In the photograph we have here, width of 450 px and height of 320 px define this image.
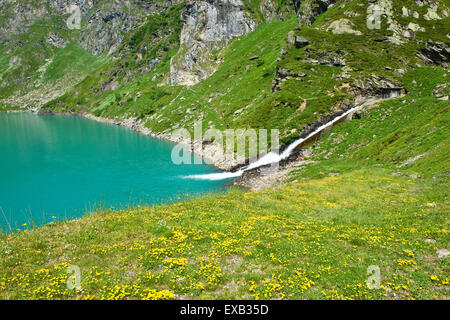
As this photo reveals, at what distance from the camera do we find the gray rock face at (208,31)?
127938 millimetres

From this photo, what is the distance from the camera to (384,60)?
199 feet

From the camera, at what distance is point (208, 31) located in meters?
132

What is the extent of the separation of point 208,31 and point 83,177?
109 metres

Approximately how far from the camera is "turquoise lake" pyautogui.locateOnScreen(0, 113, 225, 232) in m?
37.0

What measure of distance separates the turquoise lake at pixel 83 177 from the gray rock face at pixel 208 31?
5784cm

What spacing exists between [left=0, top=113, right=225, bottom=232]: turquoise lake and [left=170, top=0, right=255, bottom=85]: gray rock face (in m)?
57.8

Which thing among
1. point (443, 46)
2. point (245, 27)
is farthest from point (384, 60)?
point (245, 27)
